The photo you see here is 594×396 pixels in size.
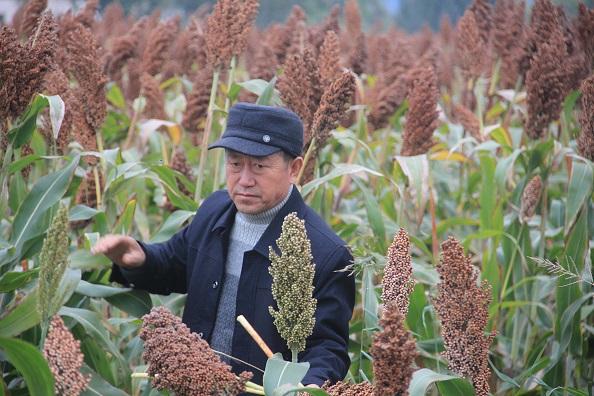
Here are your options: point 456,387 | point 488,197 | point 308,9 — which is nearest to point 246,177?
point 456,387

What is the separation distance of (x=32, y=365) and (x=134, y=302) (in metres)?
0.96

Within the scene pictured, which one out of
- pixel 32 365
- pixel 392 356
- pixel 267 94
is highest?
pixel 267 94

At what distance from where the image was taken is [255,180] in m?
2.96

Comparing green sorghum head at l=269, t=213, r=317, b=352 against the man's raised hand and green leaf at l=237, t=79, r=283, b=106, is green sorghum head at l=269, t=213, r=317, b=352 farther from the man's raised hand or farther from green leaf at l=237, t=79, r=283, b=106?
green leaf at l=237, t=79, r=283, b=106

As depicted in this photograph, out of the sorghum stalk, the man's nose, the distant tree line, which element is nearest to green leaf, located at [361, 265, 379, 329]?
the man's nose

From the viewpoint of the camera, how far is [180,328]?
7.63 feet

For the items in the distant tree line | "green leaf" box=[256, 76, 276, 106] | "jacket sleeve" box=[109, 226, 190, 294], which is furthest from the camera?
the distant tree line

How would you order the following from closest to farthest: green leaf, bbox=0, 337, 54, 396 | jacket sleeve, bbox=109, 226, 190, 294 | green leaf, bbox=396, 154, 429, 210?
green leaf, bbox=0, 337, 54, 396
jacket sleeve, bbox=109, 226, 190, 294
green leaf, bbox=396, 154, 429, 210

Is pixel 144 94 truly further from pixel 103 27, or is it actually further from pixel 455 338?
pixel 103 27

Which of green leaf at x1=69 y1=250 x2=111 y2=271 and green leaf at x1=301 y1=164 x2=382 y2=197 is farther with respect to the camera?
green leaf at x1=301 y1=164 x2=382 y2=197

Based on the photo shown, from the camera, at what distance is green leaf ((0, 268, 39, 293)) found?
2844 mm

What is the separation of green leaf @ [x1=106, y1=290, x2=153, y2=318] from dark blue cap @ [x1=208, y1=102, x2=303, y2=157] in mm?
660

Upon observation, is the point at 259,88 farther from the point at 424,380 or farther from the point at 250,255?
the point at 424,380

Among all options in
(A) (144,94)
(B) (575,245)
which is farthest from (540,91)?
(A) (144,94)
